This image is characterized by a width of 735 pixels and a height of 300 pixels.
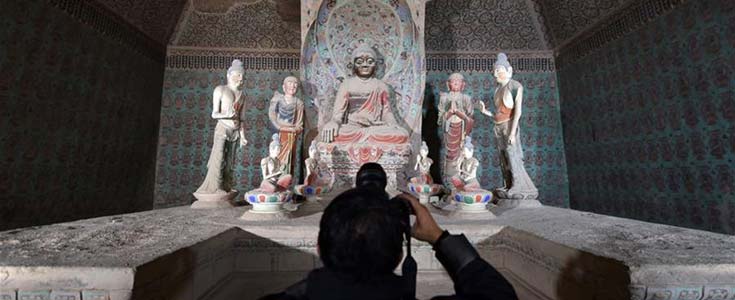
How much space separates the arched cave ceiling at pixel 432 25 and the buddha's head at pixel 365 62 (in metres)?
2.20

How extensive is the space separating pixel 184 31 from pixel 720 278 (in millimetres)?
7375

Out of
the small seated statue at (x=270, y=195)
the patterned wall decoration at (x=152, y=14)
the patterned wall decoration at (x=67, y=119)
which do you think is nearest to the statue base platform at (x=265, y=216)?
the small seated statue at (x=270, y=195)

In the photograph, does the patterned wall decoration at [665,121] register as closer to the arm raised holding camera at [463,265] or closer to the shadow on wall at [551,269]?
the shadow on wall at [551,269]

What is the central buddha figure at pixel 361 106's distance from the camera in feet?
13.9

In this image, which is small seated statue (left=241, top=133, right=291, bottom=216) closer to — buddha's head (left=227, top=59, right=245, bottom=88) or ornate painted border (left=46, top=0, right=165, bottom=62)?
buddha's head (left=227, top=59, right=245, bottom=88)

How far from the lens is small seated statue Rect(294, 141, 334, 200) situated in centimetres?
403

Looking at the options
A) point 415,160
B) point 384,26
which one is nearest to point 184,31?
point 384,26

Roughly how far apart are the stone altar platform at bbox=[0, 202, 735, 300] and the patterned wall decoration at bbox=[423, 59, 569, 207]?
346 centimetres

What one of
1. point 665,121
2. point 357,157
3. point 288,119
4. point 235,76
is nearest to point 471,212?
point 357,157

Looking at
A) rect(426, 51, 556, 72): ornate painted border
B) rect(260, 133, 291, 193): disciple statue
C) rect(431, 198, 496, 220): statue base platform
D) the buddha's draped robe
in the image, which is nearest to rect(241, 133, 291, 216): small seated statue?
rect(260, 133, 291, 193): disciple statue

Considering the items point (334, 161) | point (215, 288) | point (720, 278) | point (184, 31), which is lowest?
point (215, 288)

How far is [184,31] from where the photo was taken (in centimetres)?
629

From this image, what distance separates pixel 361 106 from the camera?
182 inches

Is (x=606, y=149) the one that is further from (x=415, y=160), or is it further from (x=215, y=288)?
(x=215, y=288)
